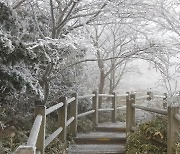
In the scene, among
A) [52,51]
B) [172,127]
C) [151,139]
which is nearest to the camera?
[172,127]

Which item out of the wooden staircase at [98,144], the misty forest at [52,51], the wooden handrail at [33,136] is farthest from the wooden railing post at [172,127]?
the wooden handrail at [33,136]

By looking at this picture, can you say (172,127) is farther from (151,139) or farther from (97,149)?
(97,149)

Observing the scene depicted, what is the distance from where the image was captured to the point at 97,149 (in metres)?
7.25

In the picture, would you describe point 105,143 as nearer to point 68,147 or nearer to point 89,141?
point 89,141

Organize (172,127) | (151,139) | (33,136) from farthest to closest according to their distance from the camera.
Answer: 1. (151,139)
2. (172,127)
3. (33,136)

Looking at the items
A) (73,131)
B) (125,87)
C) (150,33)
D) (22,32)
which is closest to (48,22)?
(22,32)

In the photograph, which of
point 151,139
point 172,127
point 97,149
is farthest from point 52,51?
point 172,127

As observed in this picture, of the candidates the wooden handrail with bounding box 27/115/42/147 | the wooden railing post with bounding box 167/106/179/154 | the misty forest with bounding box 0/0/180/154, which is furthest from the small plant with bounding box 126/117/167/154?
the wooden handrail with bounding box 27/115/42/147

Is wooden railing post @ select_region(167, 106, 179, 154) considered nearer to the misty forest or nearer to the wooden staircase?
the misty forest

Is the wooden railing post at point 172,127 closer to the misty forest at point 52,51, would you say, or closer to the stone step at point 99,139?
the misty forest at point 52,51

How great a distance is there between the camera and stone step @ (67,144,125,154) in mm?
6918

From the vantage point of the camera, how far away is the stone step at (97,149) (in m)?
6.92

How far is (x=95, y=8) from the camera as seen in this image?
22.4ft

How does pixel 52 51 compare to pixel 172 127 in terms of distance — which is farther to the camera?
pixel 52 51
